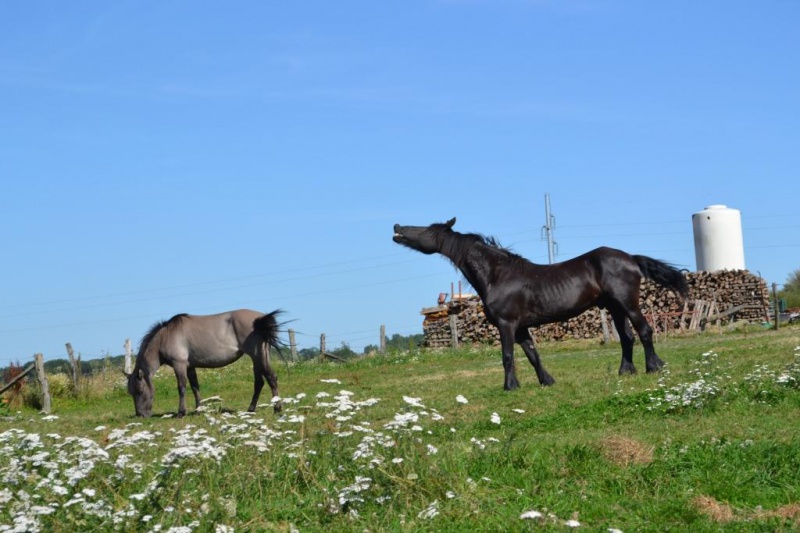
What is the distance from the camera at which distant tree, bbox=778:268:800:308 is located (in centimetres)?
4700

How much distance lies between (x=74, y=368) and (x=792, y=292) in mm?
36869

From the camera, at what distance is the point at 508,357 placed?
47.1 feet

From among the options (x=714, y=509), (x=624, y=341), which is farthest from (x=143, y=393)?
(x=714, y=509)

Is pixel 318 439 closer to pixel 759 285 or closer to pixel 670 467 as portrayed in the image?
pixel 670 467

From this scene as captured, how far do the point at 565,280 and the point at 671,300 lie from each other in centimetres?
2179

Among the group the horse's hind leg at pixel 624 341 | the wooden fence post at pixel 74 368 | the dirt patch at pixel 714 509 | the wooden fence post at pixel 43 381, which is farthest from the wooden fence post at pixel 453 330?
the dirt patch at pixel 714 509

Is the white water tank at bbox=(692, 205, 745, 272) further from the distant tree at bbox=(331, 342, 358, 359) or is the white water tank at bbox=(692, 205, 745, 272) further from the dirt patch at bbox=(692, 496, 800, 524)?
the dirt patch at bbox=(692, 496, 800, 524)

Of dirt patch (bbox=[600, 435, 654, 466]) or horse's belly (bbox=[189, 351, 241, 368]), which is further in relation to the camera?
horse's belly (bbox=[189, 351, 241, 368])

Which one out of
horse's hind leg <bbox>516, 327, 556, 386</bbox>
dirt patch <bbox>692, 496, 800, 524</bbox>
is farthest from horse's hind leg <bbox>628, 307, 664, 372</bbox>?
dirt patch <bbox>692, 496, 800, 524</bbox>

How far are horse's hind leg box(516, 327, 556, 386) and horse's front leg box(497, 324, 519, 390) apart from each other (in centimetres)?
19

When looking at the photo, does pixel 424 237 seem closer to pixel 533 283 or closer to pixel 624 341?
pixel 533 283

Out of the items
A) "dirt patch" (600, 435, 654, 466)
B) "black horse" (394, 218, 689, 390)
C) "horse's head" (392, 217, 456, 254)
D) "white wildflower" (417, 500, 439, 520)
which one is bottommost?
"white wildflower" (417, 500, 439, 520)

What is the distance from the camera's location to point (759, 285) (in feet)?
122

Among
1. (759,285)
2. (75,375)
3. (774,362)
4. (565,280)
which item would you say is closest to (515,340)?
(565,280)
